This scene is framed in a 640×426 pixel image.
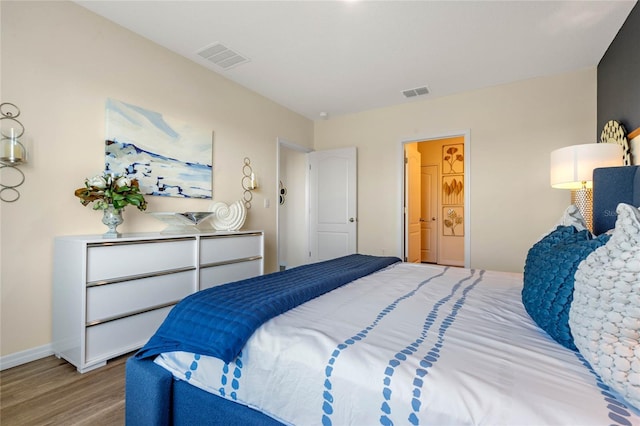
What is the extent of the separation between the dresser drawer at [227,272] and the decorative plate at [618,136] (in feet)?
11.0

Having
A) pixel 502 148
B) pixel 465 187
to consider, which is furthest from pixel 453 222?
pixel 502 148

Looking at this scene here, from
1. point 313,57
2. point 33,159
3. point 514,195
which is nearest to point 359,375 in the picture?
point 33,159

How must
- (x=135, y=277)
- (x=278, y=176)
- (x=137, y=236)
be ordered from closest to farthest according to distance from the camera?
(x=135, y=277) < (x=137, y=236) < (x=278, y=176)

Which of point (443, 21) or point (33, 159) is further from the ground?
point (443, 21)

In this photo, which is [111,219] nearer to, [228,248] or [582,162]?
[228,248]

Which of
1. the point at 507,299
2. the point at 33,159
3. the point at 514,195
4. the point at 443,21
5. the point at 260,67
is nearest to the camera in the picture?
the point at 507,299

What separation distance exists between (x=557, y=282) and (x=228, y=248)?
2.57 meters

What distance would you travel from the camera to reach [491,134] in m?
3.74

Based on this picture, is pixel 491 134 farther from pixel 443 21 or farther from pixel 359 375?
pixel 359 375

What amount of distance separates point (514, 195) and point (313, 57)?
2815 mm

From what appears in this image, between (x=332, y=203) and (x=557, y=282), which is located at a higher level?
(x=332, y=203)

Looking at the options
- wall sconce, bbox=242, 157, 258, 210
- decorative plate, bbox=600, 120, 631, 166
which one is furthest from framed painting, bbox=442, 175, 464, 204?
wall sconce, bbox=242, 157, 258, 210

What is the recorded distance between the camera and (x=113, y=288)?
206 cm

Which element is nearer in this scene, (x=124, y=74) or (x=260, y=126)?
(x=124, y=74)
